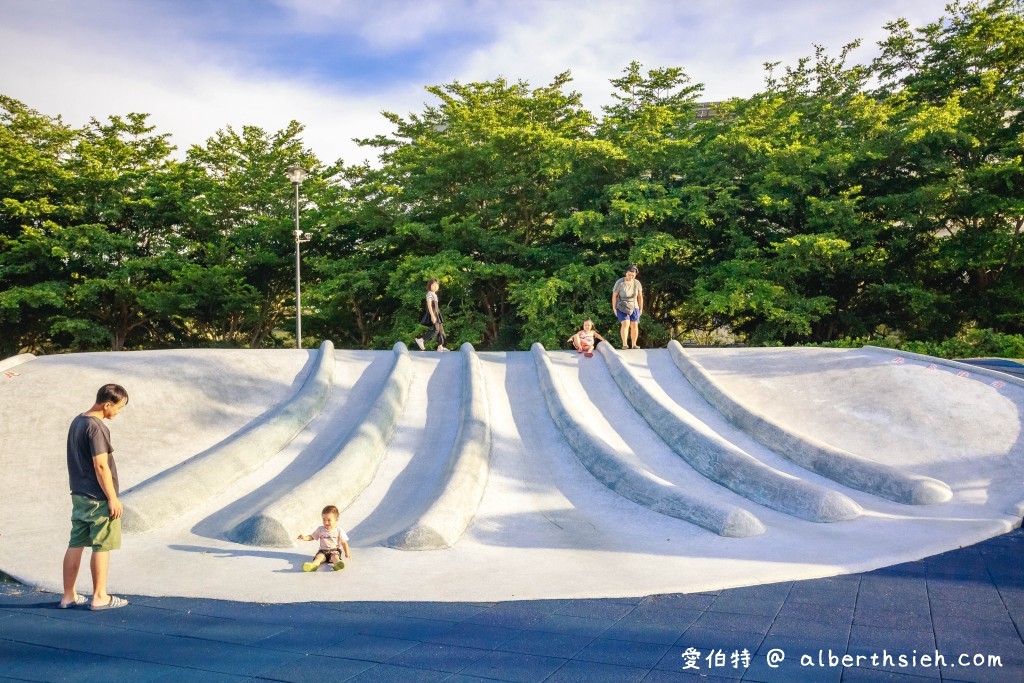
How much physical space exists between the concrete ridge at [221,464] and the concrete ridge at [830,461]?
642cm

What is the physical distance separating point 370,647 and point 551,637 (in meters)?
1.17

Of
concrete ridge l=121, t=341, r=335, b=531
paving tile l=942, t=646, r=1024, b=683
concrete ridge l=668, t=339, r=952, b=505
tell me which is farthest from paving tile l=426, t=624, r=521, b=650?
concrete ridge l=668, t=339, r=952, b=505

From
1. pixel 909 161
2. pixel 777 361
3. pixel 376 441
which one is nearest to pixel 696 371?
pixel 777 361

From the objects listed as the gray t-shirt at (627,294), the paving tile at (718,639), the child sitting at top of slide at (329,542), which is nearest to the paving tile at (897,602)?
the paving tile at (718,639)

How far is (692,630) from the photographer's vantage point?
4.82 m

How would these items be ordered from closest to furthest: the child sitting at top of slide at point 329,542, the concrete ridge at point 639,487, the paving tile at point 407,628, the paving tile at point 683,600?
1. the paving tile at point 407,628
2. the paving tile at point 683,600
3. the child sitting at top of slide at point 329,542
4. the concrete ridge at point 639,487

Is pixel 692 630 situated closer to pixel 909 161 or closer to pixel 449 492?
pixel 449 492

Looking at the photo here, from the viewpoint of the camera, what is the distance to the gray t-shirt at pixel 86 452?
16.4ft

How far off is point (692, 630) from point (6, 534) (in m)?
6.65

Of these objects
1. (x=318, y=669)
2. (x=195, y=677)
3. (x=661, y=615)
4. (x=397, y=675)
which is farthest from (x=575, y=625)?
(x=195, y=677)

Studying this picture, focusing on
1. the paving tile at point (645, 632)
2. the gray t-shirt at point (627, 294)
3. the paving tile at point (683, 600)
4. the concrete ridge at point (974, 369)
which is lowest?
the paving tile at point (683, 600)

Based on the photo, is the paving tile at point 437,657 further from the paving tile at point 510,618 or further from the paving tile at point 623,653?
the paving tile at point 623,653

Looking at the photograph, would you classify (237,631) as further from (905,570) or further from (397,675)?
(905,570)

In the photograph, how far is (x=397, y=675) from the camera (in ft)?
13.5
